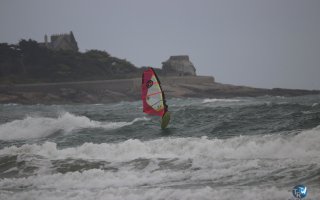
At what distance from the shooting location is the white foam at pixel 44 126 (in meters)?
23.7

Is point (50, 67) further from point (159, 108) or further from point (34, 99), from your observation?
point (159, 108)

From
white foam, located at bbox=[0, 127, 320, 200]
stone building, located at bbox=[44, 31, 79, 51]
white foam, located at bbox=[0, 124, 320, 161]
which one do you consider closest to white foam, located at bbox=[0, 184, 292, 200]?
white foam, located at bbox=[0, 127, 320, 200]

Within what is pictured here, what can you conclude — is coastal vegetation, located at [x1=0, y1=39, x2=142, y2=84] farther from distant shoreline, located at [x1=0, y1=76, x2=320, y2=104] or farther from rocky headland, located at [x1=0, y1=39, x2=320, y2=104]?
distant shoreline, located at [x1=0, y1=76, x2=320, y2=104]

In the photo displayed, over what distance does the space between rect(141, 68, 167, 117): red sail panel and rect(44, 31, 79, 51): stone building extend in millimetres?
78059

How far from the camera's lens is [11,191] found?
12.4m

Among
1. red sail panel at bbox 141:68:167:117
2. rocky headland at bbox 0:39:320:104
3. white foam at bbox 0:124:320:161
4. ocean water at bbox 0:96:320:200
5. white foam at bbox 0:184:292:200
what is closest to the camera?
white foam at bbox 0:184:292:200

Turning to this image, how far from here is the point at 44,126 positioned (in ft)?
82.1

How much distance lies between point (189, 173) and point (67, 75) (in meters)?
67.6

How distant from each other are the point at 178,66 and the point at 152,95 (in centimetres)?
7379

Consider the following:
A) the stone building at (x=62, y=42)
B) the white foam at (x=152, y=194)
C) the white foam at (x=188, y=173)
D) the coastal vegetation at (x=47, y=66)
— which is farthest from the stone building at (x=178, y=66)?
the white foam at (x=152, y=194)

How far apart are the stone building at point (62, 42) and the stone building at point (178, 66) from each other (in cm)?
1899

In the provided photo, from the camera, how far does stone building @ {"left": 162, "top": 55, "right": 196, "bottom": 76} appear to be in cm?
9025

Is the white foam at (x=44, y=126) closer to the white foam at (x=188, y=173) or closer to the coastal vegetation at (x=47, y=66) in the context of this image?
the white foam at (x=188, y=173)

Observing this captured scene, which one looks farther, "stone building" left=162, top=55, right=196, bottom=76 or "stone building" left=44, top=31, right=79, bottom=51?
"stone building" left=44, top=31, right=79, bottom=51
